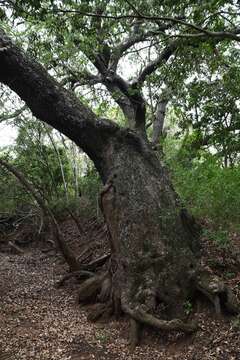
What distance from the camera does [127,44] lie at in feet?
33.9

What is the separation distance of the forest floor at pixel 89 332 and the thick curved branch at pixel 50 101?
9.22 feet

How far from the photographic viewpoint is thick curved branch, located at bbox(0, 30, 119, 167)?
20.7ft

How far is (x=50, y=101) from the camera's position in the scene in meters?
6.57

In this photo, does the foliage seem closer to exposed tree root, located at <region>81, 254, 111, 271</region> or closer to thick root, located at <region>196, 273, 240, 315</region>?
thick root, located at <region>196, 273, 240, 315</region>

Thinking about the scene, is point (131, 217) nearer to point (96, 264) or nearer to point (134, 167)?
point (134, 167)

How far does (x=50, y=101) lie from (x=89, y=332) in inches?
154

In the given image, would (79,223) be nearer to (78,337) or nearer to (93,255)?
(93,255)

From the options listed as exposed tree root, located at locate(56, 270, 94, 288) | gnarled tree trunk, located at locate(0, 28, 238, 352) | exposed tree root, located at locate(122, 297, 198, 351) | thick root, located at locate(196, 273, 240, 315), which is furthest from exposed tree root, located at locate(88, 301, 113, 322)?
exposed tree root, located at locate(56, 270, 94, 288)

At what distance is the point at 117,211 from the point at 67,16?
3.60 metres

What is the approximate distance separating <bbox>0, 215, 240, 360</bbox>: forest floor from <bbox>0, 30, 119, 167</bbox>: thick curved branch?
2810 millimetres

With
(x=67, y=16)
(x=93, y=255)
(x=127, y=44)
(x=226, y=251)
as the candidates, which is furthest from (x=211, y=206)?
(x=127, y=44)

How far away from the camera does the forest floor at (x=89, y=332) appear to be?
483 cm

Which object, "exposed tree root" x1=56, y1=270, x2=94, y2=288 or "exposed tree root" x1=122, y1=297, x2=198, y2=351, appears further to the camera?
"exposed tree root" x1=56, y1=270, x2=94, y2=288

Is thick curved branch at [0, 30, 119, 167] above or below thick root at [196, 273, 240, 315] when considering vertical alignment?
above
